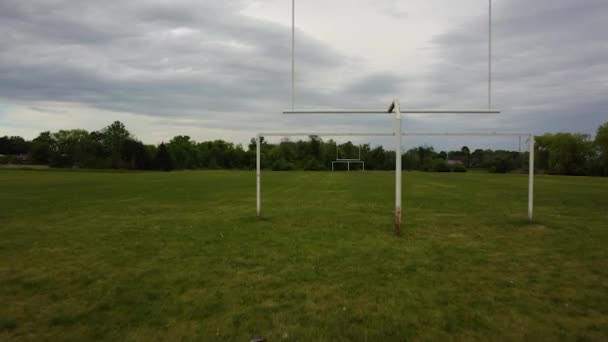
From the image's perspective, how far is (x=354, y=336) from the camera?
382cm

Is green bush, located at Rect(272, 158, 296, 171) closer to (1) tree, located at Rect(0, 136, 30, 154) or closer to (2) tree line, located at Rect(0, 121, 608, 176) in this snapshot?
(2) tree line, located at Rect(0, 121, 608, 176)

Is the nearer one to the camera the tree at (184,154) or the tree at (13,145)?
the tree at (184,154)

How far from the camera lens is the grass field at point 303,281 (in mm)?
4020

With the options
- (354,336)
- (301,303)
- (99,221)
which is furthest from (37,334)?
(99,221)

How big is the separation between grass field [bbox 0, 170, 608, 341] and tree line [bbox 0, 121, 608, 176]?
39.4 metres

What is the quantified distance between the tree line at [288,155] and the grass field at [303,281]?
39450 millimetres

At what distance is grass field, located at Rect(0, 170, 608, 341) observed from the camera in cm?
402

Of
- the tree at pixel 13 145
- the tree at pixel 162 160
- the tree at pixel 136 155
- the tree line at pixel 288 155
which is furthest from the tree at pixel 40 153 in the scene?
the tree at pixel 13 145

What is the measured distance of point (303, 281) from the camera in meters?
5.48

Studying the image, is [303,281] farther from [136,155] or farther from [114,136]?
[114,136]

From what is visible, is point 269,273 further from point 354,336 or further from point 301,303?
point 354,336

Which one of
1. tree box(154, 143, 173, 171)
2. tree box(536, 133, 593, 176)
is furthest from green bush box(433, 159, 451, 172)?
tree box(154, 143, 173, 171)

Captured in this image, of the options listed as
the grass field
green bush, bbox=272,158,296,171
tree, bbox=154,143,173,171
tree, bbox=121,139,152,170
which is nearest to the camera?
the grass field

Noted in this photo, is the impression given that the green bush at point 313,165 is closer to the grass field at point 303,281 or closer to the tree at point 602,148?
the tree at point 602,148
